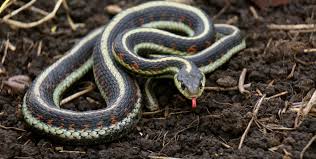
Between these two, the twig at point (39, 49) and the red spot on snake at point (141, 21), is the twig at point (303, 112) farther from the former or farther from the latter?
the twig at point (39, 49)

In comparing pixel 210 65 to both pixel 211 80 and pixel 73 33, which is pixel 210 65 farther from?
pixel 73 33

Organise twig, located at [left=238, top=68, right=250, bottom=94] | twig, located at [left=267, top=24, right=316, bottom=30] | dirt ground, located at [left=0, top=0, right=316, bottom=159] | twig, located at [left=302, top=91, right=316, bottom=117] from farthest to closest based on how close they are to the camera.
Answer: twig, located at [left=267, top=24, right=316, bottom=30] → twig, located at [left=238, top=68, right=250, bottom=94] → twig, located at [left=302, top=91, right=316, bottom=117] → dirt ground, located at [left=0, top=0, right=316, bottom=159]

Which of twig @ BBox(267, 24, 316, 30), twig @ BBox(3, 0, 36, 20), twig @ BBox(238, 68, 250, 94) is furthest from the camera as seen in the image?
twig @ BBox(3, 0, 36, 20)

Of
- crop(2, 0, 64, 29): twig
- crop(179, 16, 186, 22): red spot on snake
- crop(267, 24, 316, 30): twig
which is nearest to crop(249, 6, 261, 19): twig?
crop(267, 24, 316, 30): twig

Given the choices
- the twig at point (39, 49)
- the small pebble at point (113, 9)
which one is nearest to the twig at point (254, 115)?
the small pebble at point (113, 9)

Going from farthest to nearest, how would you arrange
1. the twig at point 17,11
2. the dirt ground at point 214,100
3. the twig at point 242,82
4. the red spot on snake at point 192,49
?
the twig at point 17,11, the red spot on snake at point 192,49, the twig at point 242,82, the dirt ground at point 214,100

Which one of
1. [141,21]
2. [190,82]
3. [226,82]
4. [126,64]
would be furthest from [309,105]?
[141,21]

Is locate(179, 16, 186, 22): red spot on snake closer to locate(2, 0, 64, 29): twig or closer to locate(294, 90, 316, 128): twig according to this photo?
locate(2, 0, 64, 29): twig
